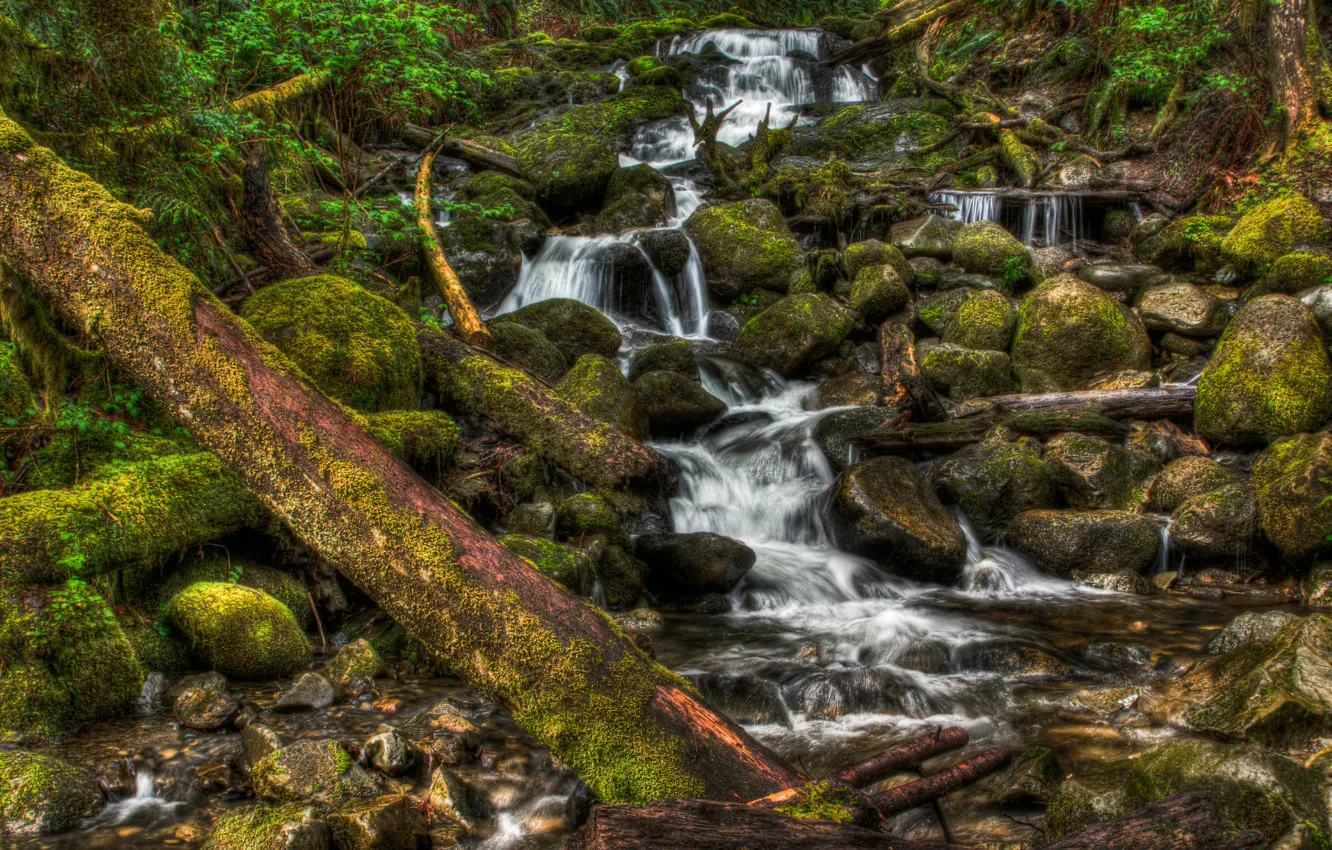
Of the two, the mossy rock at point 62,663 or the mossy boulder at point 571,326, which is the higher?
the mossy boulder at point 571,326

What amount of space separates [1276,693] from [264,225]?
7.65 m

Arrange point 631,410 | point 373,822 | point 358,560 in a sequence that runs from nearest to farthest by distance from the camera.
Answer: point 358,560 → point 373,822 → point 631,410

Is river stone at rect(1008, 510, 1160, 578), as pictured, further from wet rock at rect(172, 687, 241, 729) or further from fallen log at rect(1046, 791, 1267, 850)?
wet rock at rect(172, 687, 241, 729)

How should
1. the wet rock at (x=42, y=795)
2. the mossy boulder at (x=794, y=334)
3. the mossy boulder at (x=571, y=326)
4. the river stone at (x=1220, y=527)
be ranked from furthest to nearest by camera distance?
the mossy boulder at (x=794, y=334), the mossy boulder at (x=571, y=326), the river stone at (x=1220, y=527), the wet rock at (x=42, y=795)

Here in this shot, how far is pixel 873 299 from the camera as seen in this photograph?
1086 centimetres

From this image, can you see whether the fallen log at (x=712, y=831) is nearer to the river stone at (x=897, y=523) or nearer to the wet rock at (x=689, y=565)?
the wet rock at (x=689, y=565)

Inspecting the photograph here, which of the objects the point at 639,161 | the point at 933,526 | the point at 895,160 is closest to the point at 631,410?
the point at 933,526

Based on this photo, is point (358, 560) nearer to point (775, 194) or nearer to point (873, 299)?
point (873, 299)

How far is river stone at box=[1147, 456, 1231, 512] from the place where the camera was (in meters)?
7.34

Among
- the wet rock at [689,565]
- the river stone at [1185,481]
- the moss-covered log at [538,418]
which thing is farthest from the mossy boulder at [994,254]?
the wet rock at [689,565]

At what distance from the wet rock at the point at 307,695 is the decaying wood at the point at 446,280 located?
14.6 feet

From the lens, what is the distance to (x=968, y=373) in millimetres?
9586

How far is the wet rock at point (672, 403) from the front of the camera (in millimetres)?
8977

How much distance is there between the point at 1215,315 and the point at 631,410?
7.52m
